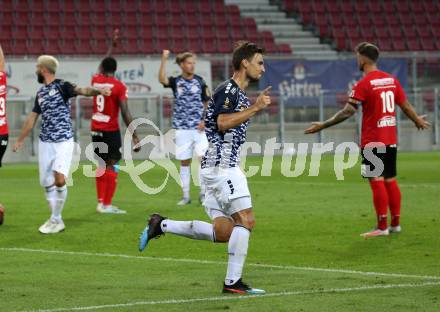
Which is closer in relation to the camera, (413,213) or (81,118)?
(413,213)

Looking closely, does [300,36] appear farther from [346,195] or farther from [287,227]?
[287,227]

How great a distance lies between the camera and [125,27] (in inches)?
1476

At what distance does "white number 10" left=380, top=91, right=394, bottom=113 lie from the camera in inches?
526

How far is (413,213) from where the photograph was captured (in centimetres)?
1597

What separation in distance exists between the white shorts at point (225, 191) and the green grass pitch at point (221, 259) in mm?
712

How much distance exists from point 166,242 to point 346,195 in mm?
6609

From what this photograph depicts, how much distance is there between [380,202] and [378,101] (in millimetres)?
1222

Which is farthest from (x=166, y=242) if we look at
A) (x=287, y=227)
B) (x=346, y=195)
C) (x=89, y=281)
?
(x=346, y=195)

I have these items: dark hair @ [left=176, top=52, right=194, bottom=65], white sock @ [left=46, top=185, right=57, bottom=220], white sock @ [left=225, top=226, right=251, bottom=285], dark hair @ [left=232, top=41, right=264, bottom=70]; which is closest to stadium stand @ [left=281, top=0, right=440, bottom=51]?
dark hair @ [left=176, top=52, right=194, bottom=65]

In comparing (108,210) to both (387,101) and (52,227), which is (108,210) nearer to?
(52,227)

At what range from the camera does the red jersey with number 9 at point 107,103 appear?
17.2 meters

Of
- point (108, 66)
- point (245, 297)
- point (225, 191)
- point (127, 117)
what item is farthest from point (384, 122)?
point (108, 66)

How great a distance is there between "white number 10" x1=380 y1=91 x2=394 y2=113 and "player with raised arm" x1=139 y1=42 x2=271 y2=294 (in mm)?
4098

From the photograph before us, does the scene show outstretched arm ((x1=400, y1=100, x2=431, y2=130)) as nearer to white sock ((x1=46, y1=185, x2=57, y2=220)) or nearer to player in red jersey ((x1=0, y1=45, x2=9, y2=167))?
white sock ((x1=46, y1=185, x2=57, y2=220))
